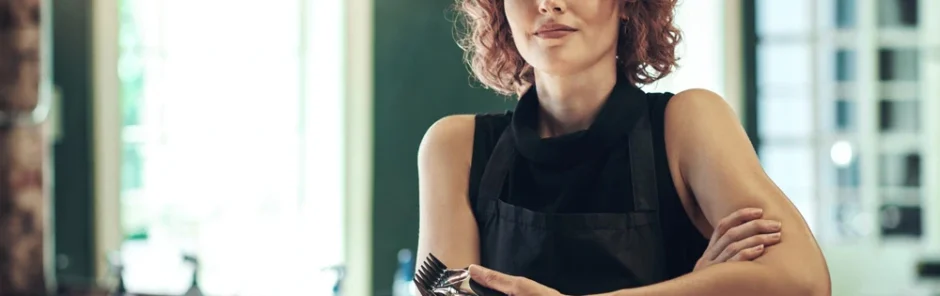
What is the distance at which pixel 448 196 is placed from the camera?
0.55 m

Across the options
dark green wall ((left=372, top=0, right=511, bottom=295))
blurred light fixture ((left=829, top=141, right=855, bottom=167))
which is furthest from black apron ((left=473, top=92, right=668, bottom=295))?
blurred light fixture ((left=829, top=141, right=855, bottom=167))

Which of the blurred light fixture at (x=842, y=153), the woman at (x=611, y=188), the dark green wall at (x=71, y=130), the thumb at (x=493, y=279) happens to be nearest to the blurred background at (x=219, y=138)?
the dark green wall at (x=71, y=130)

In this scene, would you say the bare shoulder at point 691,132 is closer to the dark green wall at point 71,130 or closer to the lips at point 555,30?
the lips at point 555,30

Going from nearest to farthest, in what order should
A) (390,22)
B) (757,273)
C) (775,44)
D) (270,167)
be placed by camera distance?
(757,273), (270,167), (390,22), (775,44)

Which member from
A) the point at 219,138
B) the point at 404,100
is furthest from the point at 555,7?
the point at 404,100

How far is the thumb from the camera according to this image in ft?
1.46

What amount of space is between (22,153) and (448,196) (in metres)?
0.50

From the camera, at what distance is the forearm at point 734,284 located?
0.45 meters

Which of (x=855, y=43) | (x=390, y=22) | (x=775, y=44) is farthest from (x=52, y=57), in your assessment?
(x=855, y=43)

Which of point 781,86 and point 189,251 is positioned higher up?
point 781,86

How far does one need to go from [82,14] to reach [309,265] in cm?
37

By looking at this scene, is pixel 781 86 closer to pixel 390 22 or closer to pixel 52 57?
pixel 390 22

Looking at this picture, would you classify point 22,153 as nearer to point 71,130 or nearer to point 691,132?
point 71,130

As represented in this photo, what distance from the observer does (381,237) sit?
1.33m
